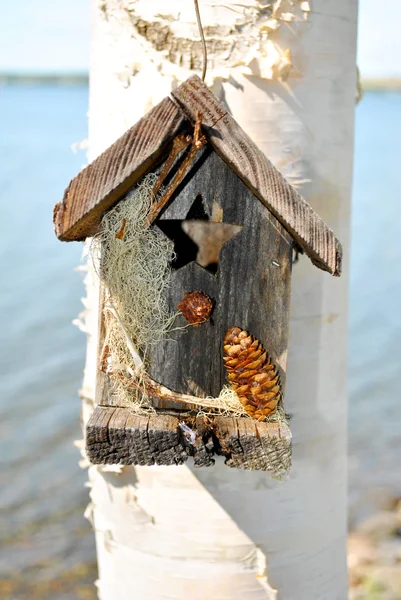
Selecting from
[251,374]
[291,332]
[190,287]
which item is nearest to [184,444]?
[251,374]

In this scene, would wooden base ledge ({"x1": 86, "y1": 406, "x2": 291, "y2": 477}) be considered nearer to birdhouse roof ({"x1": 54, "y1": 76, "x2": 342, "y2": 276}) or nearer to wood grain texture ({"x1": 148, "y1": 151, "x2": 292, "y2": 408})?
wood grain texture ({"x1": 148, "y1": 151, "x2": 292, "y2": 408})

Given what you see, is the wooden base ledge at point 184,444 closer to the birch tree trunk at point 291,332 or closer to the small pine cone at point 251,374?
the small pine cone at point 251,374

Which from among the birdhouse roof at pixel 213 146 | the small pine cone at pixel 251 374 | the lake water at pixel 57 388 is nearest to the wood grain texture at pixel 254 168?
the birdhouse roof at pixel 213 146

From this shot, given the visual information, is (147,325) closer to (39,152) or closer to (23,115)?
(39,152)

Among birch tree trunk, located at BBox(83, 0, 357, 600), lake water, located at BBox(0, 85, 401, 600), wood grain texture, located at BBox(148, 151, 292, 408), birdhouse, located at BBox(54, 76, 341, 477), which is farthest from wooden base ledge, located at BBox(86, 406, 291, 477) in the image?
lake water, located at BBox(0, 85, 401, 600)

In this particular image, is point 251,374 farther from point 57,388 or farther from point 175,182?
point 57,388

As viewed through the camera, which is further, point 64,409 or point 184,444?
point 64,409
